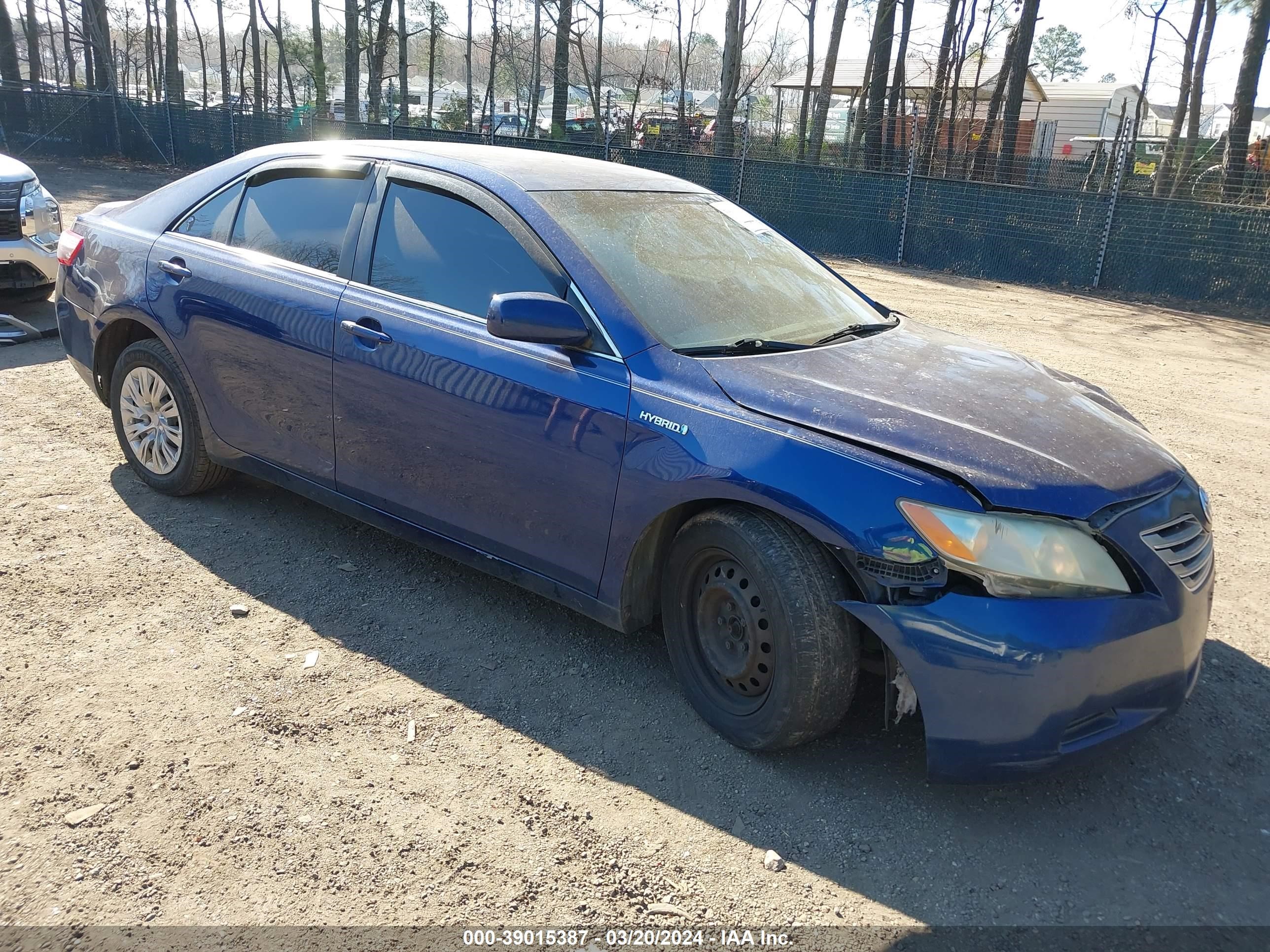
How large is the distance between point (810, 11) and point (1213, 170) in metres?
20.2

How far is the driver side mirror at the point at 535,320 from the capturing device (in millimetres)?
3182

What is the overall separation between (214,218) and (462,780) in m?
2.94

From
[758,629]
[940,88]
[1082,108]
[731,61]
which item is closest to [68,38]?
[731,61]

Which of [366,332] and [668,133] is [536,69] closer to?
[668,133]

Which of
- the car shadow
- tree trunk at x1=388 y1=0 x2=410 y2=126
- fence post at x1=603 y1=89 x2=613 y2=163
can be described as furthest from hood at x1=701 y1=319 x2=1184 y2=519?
tree trunk at x1=388 y1=0 x2=410 y2=126

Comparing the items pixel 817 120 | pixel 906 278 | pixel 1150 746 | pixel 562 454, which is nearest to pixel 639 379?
pixel 562 454

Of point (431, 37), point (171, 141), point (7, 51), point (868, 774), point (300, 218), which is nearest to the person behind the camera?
point (868, 774)

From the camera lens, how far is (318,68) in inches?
1161

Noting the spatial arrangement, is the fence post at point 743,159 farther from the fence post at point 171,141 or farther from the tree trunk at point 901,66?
the fence post at point 171,141

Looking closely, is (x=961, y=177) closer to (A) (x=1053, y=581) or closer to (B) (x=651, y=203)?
(B) (x=651, y=203)

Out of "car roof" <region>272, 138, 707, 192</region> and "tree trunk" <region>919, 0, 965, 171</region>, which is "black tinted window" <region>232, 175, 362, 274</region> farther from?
"tree trunk" <region>919, 0, 965, 171</region>

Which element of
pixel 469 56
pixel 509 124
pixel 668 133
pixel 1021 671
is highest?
pixel 469 56

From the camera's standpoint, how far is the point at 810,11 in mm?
31141

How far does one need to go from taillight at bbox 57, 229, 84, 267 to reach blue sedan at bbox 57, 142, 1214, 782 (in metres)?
0.35
